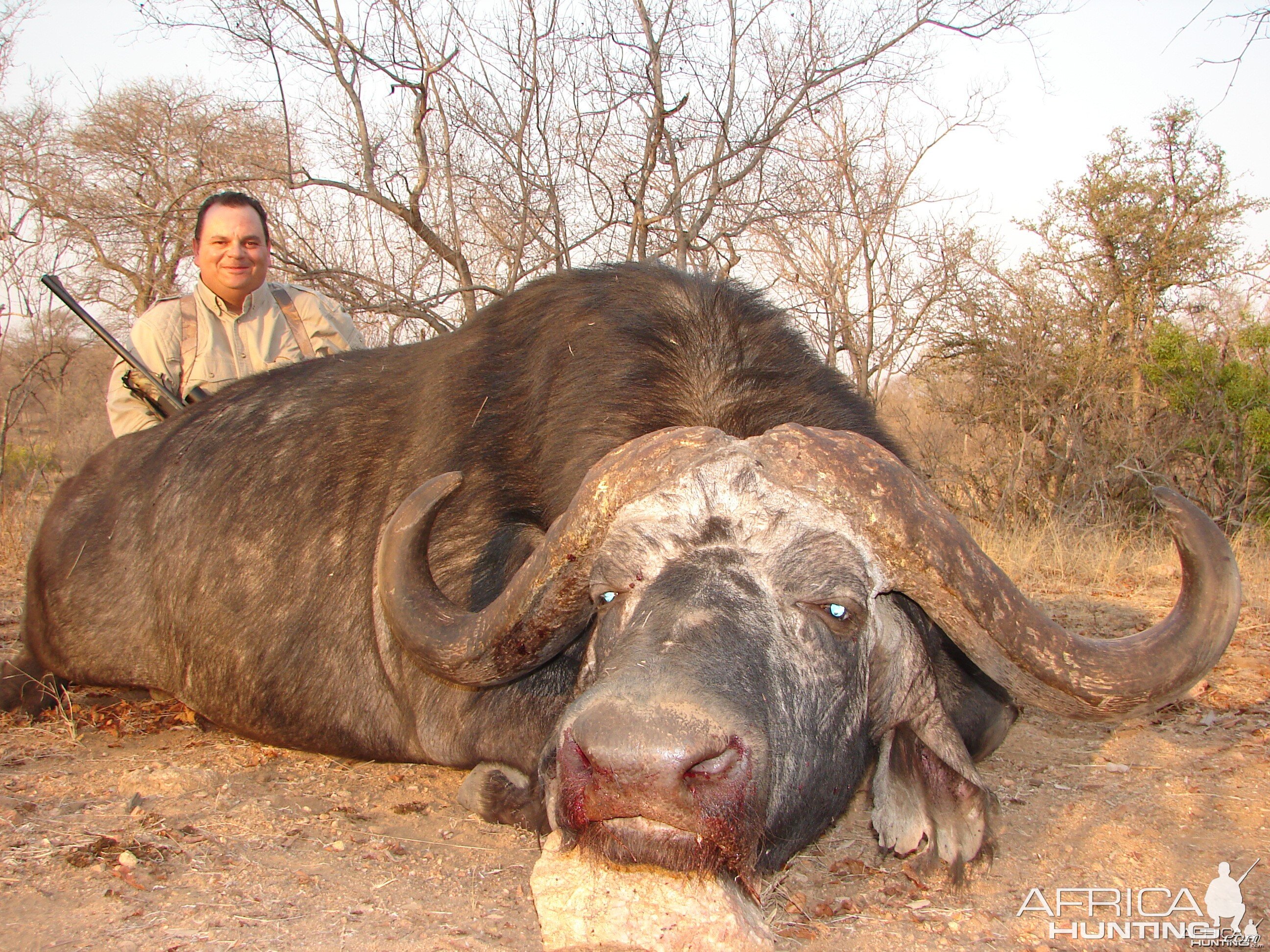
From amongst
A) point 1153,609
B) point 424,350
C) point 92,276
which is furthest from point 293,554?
point 92,276

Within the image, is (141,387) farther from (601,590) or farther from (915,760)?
(915,760)

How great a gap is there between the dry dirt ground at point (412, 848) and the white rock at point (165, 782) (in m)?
0.01

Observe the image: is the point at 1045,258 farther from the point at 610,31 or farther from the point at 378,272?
the point at 378,272

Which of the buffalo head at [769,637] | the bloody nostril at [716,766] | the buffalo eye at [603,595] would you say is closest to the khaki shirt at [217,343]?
the buffalo head at [769,637]

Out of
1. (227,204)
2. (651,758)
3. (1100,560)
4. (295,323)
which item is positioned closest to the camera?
(651,758)

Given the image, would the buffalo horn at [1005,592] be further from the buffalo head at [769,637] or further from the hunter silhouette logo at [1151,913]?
the hunter silhouette logo at [1151,913]

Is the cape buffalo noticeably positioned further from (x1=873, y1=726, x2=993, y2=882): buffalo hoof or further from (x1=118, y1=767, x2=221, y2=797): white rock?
(x1=118, y1=767, x2=221, y2=797): white rock

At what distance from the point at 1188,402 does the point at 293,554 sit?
29.7 ft

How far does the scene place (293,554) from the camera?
4.21 meters

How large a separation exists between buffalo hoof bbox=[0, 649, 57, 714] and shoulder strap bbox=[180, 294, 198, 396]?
1.78m

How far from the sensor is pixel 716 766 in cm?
217

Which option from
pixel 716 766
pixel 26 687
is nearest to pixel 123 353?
pixel 26 687

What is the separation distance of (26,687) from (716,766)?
3.95 m

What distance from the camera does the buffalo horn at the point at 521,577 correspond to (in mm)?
2836
